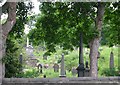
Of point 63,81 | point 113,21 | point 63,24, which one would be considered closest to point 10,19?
point 63,81


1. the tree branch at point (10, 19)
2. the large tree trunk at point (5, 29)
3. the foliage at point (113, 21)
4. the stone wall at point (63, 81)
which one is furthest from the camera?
the foliage at point (113, 21)

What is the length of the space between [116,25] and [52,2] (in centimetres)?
380

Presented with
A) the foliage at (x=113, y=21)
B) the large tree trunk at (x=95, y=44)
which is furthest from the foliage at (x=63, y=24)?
the foliage at (x=113, y=21)

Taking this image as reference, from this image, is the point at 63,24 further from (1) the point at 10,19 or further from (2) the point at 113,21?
(1) the point at 10,19

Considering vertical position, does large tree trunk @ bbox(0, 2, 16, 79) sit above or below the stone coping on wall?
above

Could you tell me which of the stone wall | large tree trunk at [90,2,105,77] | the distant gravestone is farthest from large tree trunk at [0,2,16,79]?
the distant gravestone

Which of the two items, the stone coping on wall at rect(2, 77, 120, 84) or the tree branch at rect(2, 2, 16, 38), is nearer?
the stone coping on wall at rect(2, 77, 120, 84)

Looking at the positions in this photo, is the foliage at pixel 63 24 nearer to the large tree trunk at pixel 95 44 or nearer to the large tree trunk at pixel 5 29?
the large tree trunk at pixel 95 44

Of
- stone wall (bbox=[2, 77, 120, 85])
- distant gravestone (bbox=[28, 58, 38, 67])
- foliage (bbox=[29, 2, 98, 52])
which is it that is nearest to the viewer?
stone wall (bbox=[2, 77, 120, 85])

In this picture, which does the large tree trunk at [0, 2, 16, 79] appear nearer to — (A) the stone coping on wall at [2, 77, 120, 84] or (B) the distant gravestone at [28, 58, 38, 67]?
(A) the stone coping on wall at [2, 77, 120, 84]

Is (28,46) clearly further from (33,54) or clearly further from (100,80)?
(100,80)

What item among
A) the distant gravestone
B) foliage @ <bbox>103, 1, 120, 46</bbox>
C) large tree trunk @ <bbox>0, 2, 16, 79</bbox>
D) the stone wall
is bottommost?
the stone wall

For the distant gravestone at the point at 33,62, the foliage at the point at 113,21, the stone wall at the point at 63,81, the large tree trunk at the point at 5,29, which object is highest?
the foliage at the point at 113,21

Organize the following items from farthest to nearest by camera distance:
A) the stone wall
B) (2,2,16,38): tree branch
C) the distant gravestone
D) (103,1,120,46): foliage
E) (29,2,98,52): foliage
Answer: the distant gravestone < (103,1,120,46): foliage < (29,2,98,52): foliage < (2,2,16,38): tree branch < the stone wall
